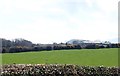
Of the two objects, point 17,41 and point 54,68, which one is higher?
point 17,41

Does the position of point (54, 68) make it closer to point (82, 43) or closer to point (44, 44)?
point (44, 44)

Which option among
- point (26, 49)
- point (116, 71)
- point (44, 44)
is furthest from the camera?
point (44, 44)

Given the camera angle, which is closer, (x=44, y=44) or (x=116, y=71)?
(x=116, y=71)

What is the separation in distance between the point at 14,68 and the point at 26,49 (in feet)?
97.2

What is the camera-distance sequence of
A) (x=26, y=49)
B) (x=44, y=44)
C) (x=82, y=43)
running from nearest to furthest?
(x=26, y=49)
(x=44, y=44)
(x=82, y=43)

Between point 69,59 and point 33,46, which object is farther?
point 33,46

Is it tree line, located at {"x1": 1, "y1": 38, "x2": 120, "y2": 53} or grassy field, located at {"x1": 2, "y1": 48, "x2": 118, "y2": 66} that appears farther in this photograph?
tree line, located at {"x1": 1, "y1": 38, "x2": 120, "y2": 53}

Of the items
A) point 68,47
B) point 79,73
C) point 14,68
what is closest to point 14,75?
point 14,68

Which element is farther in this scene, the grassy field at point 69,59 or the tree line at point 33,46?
the tree line at point 33,46

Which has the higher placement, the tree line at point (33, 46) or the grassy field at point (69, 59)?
the tree line at point (33, 46)

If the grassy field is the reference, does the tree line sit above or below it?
above

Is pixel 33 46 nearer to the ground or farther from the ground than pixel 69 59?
farther from the ground

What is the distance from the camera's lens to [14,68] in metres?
18.4

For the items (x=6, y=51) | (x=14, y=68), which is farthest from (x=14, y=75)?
(x=6, y=51)
